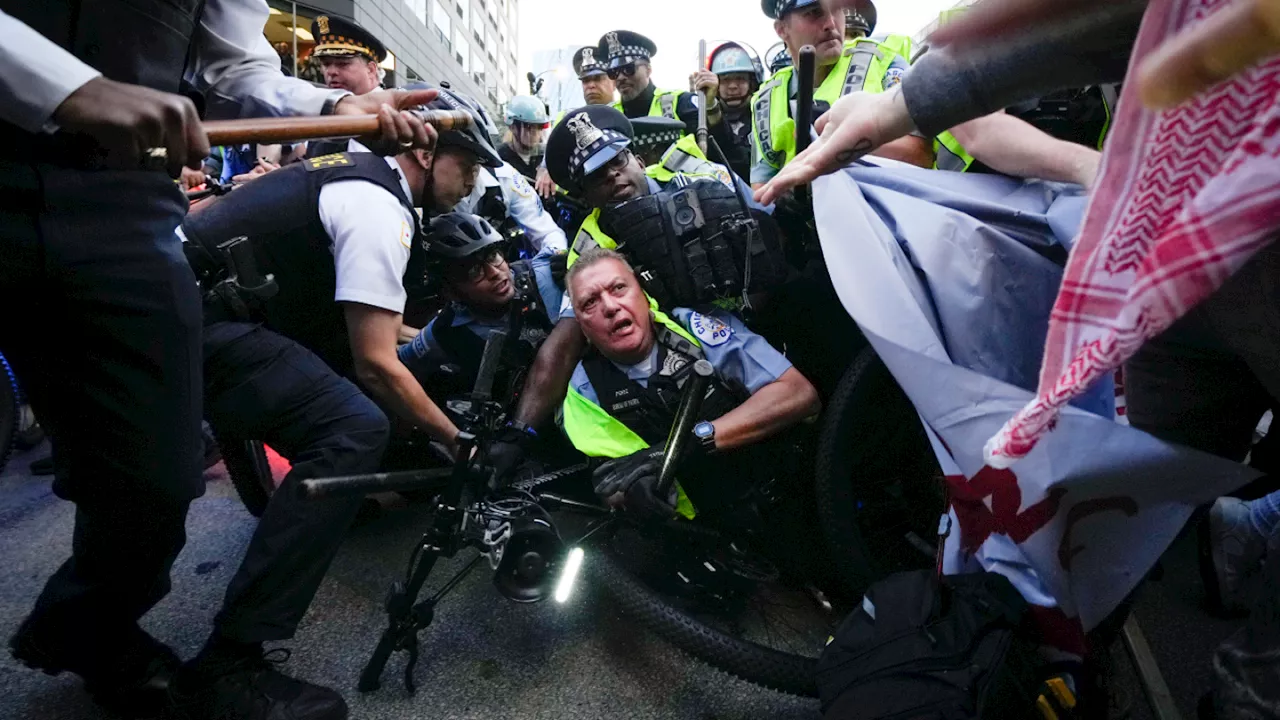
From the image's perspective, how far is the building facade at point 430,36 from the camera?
1383cm

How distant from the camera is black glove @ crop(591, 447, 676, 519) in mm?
1800

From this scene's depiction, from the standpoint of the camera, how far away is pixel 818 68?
269 cm

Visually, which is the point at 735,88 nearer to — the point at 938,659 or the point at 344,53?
the point at 344,53

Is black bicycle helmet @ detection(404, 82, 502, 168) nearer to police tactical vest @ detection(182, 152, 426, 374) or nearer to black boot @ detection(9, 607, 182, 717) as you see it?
police tactical vest @ detection(182, 152, 426, 374)

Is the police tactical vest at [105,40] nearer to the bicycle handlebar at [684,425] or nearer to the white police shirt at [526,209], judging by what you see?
the bicycle handlebar at [684,425]

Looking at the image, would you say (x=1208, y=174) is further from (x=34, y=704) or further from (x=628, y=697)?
(x=34, y=704)

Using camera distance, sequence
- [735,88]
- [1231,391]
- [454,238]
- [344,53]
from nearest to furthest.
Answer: [1231,391] → [454,238] → [344,53] → [735,88]

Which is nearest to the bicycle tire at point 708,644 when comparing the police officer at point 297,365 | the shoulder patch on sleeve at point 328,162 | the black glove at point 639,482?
the black glove at point 639,482

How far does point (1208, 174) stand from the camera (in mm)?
590

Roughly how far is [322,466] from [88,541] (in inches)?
19.9

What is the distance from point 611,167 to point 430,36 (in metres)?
27.2

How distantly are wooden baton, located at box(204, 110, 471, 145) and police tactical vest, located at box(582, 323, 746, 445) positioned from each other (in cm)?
107

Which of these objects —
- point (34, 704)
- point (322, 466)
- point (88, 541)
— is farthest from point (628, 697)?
point (34, 704)

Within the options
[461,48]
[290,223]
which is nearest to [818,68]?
[290,223]
